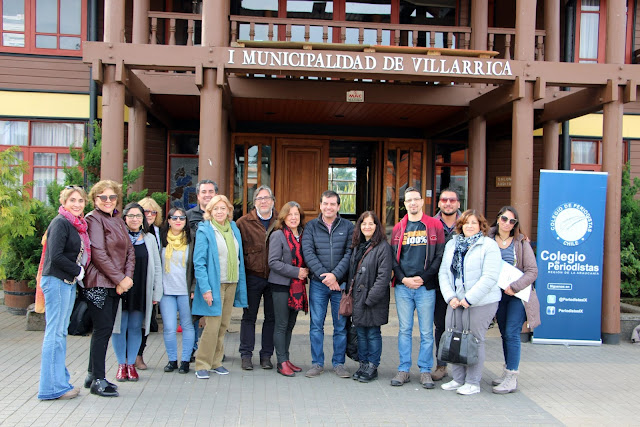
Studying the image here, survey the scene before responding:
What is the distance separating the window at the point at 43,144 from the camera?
1063 centimetres

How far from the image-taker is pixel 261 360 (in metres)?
5.96

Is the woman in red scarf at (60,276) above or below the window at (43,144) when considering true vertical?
below

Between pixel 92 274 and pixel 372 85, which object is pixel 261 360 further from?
pixel 372 85

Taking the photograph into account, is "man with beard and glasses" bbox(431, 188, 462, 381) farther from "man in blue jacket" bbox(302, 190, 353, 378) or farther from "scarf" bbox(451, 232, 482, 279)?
"man in blue jacket" bbox(302, 190, 353, 378)

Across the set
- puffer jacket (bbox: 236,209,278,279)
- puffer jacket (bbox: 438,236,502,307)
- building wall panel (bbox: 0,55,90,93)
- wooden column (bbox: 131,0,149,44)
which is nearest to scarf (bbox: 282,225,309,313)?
puffer jacket (bbox: 236,209,278,279)

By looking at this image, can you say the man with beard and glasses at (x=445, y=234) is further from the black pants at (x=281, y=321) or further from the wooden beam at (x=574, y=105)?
the wooden beam at (x=574, y=105)

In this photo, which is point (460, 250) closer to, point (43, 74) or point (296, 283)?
point (296, 283)

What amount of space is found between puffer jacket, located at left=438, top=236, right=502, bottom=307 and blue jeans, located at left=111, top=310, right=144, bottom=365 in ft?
9.48

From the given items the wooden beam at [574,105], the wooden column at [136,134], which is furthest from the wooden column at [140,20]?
the wooden beam at [574,105]

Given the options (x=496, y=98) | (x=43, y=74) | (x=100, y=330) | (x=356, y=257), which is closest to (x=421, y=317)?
(x=356, y=257)

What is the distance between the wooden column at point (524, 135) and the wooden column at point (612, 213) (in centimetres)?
104

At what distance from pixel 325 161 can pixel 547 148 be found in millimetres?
4257

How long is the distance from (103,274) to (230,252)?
1195 mm

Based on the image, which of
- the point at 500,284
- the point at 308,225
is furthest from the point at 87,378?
the point at 500,284
